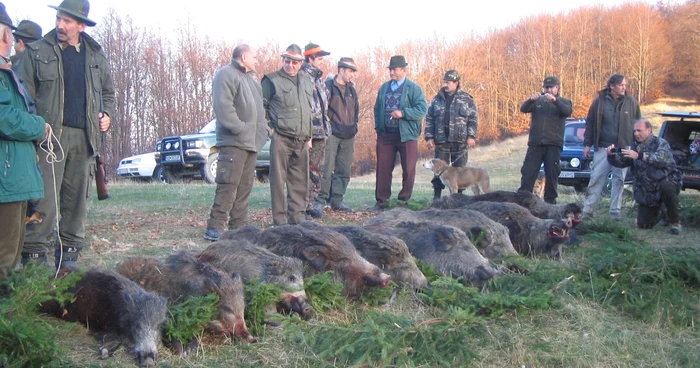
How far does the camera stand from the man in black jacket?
961cm

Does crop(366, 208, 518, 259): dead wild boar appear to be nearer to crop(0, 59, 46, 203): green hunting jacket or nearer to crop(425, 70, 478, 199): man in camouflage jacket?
crop(0, 59, 46, 203): green hunting jacket

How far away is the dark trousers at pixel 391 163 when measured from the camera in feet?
32.7

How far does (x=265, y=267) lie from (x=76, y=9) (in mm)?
2884

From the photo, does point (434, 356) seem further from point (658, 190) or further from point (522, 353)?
point (658, 190)

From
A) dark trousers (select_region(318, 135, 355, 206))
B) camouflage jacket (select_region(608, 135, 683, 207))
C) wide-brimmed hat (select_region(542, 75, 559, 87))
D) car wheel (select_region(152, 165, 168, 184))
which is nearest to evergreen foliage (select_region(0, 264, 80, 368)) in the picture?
dark trousers (select_region(318, 135, 355, 206))

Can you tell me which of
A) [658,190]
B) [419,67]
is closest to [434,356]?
[658,190]

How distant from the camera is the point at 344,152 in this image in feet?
33.1

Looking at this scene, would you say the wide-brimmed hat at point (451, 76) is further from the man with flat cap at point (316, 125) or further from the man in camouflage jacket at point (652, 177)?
the man in camouflage jacket at point (652, 177)

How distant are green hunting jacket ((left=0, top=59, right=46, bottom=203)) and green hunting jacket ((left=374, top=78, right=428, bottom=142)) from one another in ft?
19.9

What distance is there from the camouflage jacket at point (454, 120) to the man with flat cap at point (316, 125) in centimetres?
180

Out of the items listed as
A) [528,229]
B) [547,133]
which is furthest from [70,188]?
[547,133]

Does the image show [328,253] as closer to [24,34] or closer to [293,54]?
[293,54]

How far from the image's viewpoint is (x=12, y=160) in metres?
4.34

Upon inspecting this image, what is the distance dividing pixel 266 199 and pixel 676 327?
27.6ft
